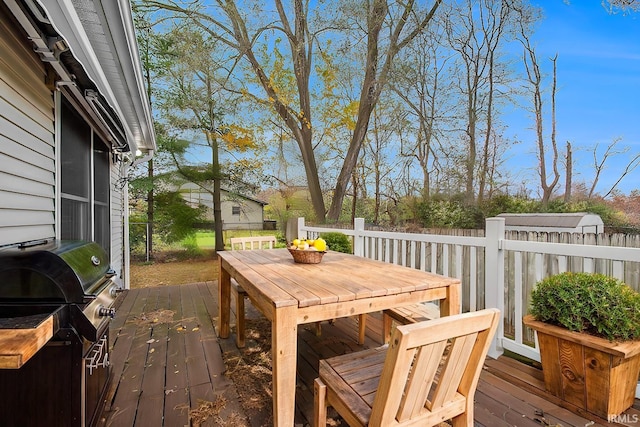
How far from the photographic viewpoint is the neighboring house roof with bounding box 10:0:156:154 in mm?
1451

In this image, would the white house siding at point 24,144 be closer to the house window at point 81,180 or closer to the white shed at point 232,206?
the house window at point 81,180

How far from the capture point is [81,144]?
3.01 m

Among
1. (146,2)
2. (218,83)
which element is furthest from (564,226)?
(146,2)

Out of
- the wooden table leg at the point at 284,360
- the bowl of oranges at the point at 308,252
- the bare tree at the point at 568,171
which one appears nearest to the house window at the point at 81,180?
the bowl of oranges at the point at 308,252

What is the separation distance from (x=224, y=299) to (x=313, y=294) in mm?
1671

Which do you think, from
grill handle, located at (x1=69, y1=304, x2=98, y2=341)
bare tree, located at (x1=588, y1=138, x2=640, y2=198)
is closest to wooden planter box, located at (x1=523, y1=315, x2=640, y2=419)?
grill handle, located at (x1=69, y1=304, x2=98, y2=341)

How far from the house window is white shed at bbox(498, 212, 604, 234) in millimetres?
6525

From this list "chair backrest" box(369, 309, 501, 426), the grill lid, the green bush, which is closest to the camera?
"chair backrest" box(369, 309, 501, 426)

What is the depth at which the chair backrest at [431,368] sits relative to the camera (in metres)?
0.90

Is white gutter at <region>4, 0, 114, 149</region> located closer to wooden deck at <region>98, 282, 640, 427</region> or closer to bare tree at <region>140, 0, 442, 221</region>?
wooden deck at <region>98, 282, 640, 427</region>

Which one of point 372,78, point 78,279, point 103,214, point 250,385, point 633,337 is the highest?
point 372,78

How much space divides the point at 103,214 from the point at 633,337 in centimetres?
521

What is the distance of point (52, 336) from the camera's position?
3.51 ft

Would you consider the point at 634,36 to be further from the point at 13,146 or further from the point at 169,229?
the point at 169,229
